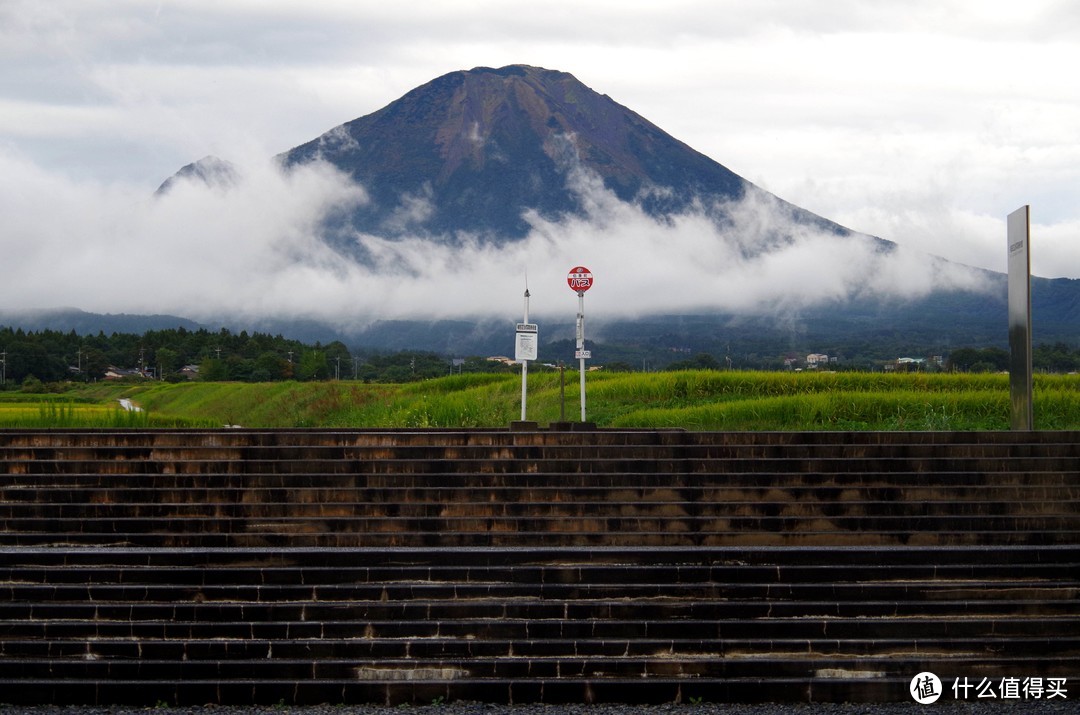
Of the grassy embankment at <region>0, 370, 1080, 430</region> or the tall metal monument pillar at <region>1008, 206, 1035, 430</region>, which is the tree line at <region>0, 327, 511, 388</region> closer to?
the grassy embankment at <region>0, 370, 1080, 430</region>

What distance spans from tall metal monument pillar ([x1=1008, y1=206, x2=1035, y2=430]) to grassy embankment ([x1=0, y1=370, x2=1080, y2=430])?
3799 mm

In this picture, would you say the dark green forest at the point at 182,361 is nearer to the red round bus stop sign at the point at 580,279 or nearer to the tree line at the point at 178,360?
the tree line at the point at 178,360

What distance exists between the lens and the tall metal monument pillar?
14594 mm

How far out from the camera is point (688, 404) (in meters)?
23.8

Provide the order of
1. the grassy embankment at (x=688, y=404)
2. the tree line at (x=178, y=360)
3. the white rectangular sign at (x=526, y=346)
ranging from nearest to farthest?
1. the white rectangular sign at (x=526, y=346)
2. the grassy embankment at (x=688, y=404)
3. the tree line at (x=178, y=360)

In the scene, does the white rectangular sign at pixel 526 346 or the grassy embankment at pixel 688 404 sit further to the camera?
the grassy embankment at pixel 688 404

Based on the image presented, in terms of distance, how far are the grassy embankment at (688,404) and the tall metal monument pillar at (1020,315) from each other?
3799 mm

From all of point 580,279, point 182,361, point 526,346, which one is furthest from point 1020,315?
point 182,361

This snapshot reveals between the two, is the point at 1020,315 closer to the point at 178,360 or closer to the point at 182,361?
the point at 182,361

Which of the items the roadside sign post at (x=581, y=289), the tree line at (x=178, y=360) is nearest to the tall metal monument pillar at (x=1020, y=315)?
the roadside sign post at (x=581, y=289)

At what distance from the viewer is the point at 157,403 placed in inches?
2149

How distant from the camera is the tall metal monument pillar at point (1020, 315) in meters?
14.6

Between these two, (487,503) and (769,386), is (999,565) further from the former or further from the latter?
(769,386)

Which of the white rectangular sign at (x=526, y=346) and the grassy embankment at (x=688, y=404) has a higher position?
the white rectangular sign at (x=526, y=346)
